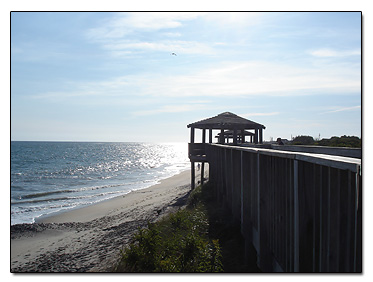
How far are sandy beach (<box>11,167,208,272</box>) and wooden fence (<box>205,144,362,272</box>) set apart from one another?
3.66 metres

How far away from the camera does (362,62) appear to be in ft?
17.2

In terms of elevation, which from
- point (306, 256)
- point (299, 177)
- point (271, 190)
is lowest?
point (306, 256)

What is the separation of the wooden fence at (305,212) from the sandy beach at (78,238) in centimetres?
366

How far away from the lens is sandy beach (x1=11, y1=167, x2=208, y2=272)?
885 centimetres

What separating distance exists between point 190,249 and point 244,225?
1299 millimetres

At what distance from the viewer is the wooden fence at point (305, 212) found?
8.85ft

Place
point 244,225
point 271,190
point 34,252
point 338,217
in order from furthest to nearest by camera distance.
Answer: point 34,252 → point 244,225 → point 271,190 → point 338,217

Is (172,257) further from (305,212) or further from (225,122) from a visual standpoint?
(225,122)

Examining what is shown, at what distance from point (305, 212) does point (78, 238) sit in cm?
1055

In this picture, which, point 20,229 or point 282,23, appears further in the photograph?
point 20,229

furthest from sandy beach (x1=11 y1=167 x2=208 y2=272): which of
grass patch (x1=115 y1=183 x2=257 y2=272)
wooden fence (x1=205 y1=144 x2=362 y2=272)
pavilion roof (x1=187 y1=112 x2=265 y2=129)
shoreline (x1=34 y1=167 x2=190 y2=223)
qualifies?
pavilion roof (x1=187 y1=112 x2=265 y2=129)
